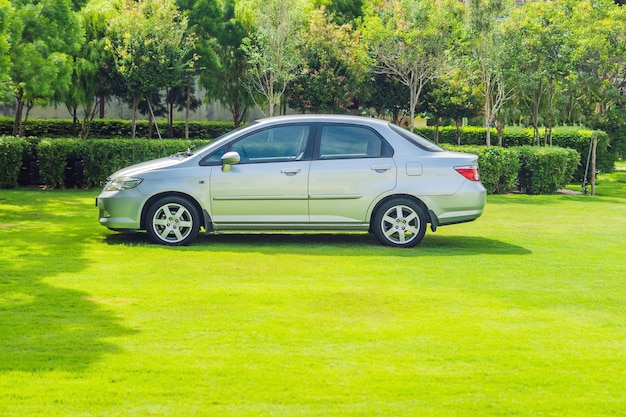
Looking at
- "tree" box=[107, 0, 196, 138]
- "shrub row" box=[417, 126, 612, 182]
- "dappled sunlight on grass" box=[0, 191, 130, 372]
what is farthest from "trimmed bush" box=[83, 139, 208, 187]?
"shrub row" box=[417, 126, 612, 182]

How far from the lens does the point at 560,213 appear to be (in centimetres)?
1916

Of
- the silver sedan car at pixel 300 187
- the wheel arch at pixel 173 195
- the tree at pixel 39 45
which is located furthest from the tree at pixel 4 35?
the wheel arch at pixel 173 195

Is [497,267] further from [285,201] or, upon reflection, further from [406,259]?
[285,201]

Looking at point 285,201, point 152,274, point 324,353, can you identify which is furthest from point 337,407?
point 285,201

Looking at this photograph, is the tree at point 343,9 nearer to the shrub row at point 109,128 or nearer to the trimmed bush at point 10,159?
the shrub row at point 109,128

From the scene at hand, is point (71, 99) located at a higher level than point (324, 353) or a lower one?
higher

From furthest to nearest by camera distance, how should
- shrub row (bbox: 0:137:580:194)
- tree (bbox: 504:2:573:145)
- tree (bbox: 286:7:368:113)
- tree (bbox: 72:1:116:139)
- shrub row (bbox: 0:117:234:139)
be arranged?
shrub row (bbox: 0:117:234:139) < tree (bbox: 286:7:368:113) < tree (bbox: 72:1:116:139) < tree (bbox: 504:2:573:145) < shrub row (bbox: 0:137:580:194)

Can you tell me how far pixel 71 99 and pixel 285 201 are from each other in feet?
66.8

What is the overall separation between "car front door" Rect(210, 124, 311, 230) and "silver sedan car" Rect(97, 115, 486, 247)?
0.01 metres

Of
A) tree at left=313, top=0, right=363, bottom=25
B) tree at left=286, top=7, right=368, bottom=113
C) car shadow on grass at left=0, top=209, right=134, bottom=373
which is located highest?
tree at left=313, top=0, right=363, bottom=25

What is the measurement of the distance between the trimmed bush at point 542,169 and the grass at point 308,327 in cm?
973

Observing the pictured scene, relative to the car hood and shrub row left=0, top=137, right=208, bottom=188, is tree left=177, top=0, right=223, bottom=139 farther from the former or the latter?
the car hood

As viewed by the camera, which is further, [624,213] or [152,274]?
[624,213]

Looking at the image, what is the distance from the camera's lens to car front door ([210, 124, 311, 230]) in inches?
519
